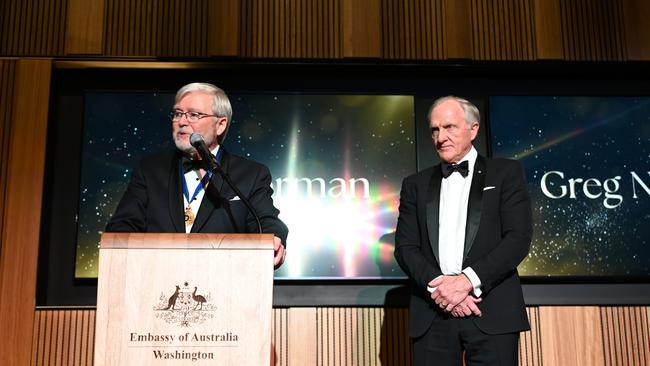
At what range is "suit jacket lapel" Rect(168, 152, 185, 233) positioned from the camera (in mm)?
2547

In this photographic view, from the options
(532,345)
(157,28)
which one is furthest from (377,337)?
(157,28)

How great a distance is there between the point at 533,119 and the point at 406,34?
86 centimetres

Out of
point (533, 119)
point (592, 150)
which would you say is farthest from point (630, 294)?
point (533, 119)

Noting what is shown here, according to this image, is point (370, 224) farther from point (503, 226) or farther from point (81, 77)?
point (81, 77)

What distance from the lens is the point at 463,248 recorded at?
2.84 metres

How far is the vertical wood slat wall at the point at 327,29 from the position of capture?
154 inches

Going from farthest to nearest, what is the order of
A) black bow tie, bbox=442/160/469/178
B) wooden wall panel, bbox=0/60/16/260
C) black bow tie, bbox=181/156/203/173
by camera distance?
wooden wall panel, bbox=0/60/16/260 < black bow tie, bbox=442/160/469/178 < black bow tie, bbox=181/156/203/173

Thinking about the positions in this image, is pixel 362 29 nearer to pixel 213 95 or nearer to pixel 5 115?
pixel 213 95

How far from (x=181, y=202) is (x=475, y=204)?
1.18m

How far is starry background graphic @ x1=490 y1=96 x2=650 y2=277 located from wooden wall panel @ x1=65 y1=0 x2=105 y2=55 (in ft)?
7.31

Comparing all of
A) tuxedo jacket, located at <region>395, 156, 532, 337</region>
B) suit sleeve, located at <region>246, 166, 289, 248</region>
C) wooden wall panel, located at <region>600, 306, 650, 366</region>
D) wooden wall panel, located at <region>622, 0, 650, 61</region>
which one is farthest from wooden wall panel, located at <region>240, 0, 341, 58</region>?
wooden wall panel, located at <region>600, 306, 650, 366</region>

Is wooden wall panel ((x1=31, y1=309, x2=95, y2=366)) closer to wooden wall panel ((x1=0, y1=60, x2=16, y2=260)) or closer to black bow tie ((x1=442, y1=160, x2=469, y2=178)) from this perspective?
wooden wall panel ((x1=0, y1=60, x2=16, y2=260))

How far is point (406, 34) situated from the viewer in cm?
398

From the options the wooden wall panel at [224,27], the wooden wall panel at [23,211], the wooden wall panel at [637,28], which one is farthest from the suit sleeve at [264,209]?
the wooden wall panel at [637,28]
